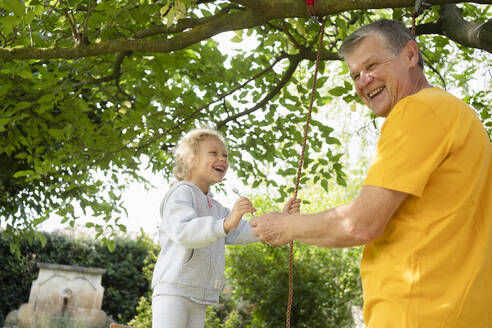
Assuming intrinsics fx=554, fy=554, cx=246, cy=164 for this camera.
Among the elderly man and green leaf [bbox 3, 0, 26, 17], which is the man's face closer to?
the elderly man

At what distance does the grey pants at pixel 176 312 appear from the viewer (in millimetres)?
2322

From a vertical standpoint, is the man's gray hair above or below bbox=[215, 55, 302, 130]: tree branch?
below

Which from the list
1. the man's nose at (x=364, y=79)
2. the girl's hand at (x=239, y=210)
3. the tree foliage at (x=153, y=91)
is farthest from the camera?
the tree foliage at (x=153, y=91)

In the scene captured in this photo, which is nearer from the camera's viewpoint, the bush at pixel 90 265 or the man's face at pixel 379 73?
the man's face at pixel 379 73

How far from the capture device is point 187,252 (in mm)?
2432

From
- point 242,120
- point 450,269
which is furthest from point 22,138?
point 450,269

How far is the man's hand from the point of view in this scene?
150 cm

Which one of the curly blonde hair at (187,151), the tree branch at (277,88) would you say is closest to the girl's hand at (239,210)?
the curly blonde hair at (187,151)

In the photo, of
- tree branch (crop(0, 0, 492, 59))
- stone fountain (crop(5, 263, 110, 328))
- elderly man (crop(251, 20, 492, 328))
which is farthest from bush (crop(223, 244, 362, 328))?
elderly man (crop(251, 20, 492, 328))

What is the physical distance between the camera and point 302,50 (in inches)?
144

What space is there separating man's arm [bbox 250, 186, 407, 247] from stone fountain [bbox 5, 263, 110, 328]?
8.69 meters

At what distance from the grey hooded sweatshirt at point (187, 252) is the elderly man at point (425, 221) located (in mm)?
970

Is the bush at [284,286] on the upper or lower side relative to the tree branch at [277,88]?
lower

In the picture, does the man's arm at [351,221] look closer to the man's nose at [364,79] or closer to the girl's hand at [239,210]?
the man's nose at [364,79]
